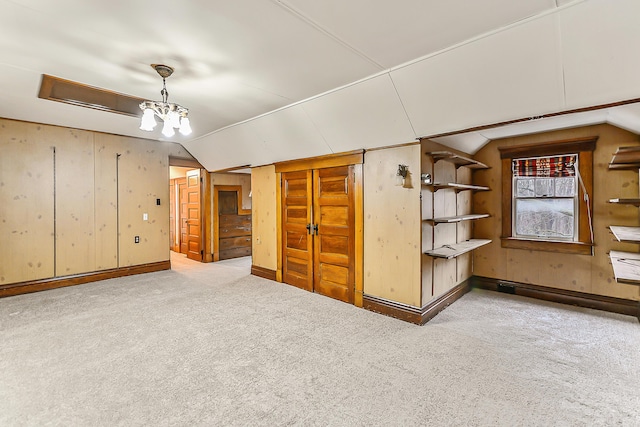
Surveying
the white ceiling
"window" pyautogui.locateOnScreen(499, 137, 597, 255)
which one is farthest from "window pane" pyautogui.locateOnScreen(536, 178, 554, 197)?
the white ceiling

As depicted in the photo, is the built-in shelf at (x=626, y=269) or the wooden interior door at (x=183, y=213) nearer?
the built-in shelf at (x=626, y=269)

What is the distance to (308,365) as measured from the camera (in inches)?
96.5

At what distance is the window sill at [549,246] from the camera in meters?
3.86

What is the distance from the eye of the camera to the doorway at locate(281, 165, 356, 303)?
159 inches

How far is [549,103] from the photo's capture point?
238 cm

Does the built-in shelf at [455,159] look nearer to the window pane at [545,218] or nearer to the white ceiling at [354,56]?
the white ceiling at [354,56]

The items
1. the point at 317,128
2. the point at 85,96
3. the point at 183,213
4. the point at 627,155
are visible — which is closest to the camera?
the point at 627,155

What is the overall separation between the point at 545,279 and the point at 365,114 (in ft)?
11.5

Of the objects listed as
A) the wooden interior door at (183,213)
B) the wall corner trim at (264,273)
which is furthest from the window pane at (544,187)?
the wooden interior door at (183,213)

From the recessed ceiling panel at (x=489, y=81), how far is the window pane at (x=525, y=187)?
88.8 inches

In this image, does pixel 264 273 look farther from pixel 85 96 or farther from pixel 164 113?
pixel 85 96

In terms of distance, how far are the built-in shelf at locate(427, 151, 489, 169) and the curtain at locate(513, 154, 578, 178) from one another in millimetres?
456

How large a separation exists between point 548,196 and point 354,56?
3714 millimetres

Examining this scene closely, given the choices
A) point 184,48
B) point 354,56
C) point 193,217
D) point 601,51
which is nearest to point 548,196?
point 601,51
